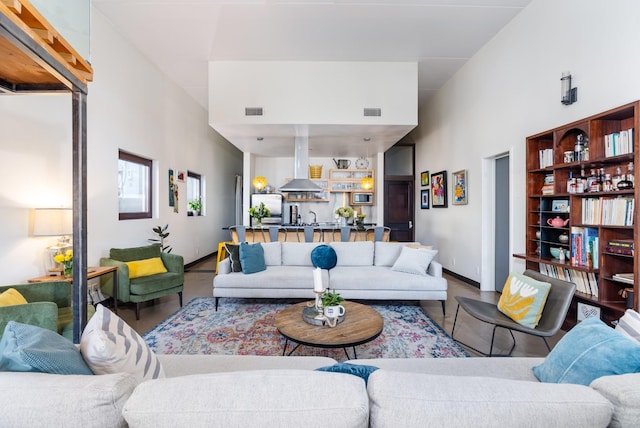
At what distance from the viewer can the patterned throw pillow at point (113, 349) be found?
1.05 meters

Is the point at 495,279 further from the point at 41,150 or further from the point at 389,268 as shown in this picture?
the point at 41,150

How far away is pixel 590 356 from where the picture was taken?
115 centimetres

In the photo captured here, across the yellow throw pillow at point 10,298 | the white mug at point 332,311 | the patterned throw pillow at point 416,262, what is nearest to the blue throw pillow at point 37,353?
the yellow throw pillow at point 10,298

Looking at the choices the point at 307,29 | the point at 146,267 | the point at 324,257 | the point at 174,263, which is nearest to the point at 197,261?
the point at 174,263

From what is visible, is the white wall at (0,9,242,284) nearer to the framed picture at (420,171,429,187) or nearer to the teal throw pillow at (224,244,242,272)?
the teal throw pillow at (224,244,242,272)

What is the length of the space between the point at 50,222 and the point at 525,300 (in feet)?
13.6

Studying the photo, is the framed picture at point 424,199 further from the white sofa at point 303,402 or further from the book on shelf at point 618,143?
the white sofa at point 303,402

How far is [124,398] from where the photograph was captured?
81 centimetres

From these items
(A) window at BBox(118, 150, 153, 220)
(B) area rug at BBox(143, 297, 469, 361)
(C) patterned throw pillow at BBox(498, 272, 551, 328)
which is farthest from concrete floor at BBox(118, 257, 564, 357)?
(A) window at BBox(118, 150, 153, 220)

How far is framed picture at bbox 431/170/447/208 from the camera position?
18.6 ft

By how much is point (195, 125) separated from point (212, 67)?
6.45ft

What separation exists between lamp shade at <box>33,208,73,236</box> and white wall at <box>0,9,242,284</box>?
219mm

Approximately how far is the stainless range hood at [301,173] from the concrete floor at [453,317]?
89.7 inches

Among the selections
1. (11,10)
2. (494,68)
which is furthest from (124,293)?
(494,68)
